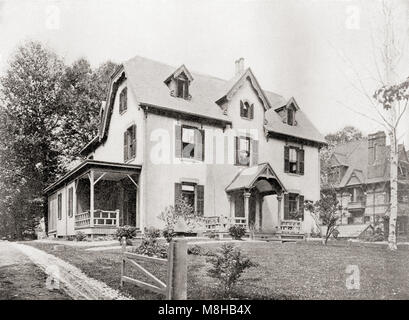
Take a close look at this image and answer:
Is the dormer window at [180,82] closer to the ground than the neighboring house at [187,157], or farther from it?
farther from it

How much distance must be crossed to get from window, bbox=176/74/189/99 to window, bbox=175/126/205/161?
59.3 inches

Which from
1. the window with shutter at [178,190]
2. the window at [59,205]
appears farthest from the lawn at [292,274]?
the window at [59,205]

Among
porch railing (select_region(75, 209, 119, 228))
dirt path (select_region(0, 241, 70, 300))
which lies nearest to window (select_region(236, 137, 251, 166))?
porch railing (select_region(75, 209, 119, 228))

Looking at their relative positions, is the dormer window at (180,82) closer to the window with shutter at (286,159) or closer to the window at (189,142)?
the window at (189,142)

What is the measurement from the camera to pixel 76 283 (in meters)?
8.28

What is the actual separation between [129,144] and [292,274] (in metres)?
11.6

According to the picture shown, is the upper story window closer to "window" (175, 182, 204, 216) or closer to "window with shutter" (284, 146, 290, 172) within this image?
"window with shutter" (284, 146, 290, 172)

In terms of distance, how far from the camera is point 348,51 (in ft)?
32.4

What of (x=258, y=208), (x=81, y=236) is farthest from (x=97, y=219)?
(x=258, y=208)

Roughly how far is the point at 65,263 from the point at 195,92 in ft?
37.3

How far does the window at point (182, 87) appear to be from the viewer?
755 inches

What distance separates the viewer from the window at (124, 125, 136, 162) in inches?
743

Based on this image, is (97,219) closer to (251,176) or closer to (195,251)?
(251,176)
